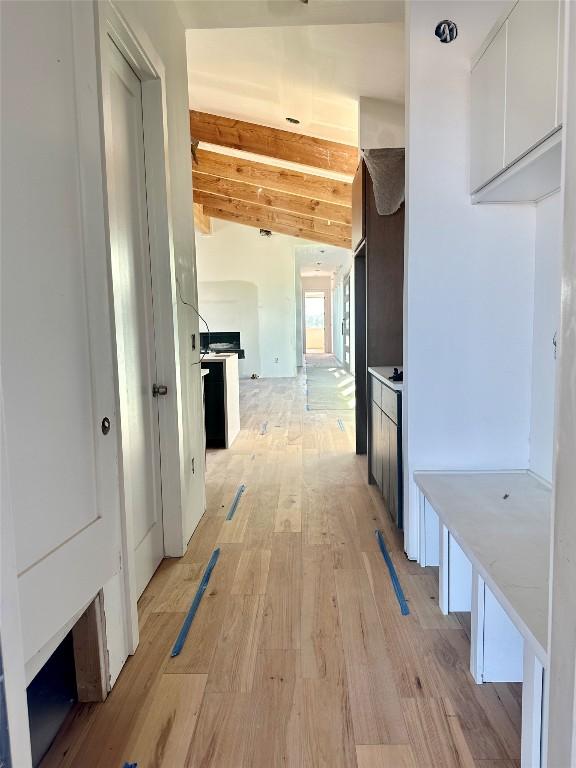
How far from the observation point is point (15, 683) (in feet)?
2.60

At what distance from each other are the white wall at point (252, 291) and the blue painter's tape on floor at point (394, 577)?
28.9 ft

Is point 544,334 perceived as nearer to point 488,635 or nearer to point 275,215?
point 488,635

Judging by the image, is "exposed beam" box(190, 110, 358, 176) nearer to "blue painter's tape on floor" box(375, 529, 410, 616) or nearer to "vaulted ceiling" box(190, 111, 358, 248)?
"vaulted ceiling" box(190, 111, 358, 248)

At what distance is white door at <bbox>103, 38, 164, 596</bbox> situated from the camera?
81.5 inches

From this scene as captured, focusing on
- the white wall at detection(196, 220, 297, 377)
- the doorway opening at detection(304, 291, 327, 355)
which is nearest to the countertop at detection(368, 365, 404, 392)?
the white wall at detection(196, 220, 297, 377)

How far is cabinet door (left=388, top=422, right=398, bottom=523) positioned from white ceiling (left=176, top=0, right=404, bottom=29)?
2.30 metres

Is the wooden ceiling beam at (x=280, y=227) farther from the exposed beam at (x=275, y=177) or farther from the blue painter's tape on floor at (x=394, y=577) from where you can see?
the blue painter's tape on floor at (x=394, y=577)

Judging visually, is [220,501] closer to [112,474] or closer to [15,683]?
[112,474]

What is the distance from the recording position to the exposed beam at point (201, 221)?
928 centimetres

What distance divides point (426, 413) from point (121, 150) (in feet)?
6.18

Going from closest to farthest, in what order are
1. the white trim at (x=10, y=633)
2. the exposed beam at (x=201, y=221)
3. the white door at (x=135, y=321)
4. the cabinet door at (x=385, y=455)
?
the white trim at (x=10, y=633)
the white door at (x=135, y=321)
the cabinet door at (x=385, y=455)
the exposed beam at (x=201, y=221)

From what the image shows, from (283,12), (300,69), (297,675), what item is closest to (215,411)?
(300,69)

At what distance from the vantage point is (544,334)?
2309 millimetres

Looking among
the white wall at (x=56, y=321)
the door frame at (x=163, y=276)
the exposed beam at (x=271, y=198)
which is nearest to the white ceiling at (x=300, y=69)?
the door frame at (x=163, y=276)
